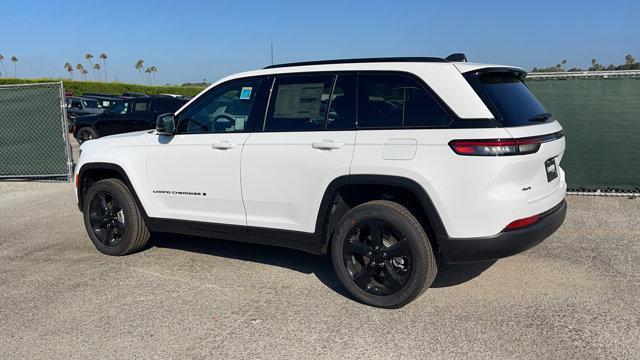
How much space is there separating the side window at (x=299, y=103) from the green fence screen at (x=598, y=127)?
459 cm

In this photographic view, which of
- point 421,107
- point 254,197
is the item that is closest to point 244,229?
point 254,197

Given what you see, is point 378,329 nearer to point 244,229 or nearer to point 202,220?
point 244,229

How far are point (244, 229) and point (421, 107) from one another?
1859 millimetres

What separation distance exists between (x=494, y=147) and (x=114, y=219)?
381cm

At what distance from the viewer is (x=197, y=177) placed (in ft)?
15.1

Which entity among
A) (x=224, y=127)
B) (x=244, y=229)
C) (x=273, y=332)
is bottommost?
(x=273, y=332)

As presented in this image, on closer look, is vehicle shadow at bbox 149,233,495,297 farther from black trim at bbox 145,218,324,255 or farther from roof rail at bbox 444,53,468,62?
roof rail at bbox 444,53,468,62

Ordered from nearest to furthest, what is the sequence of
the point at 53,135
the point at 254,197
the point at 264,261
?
the point at 254,197, the point at 264,261, the point at 53,135

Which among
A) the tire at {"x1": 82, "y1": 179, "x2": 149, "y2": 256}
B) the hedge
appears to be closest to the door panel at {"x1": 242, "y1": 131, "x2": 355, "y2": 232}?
the tire at {"x1": 82, "y1": 179, "x2": 149, "y2": 256}

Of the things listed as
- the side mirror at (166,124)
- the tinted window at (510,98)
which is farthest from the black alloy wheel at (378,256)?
the side mirror at (166,124)

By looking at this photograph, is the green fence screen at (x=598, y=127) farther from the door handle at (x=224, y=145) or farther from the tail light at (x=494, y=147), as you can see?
the door handle at (x=224, y=145)

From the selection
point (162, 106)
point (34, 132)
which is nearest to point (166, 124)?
point (34, 132)

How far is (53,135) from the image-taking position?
9.58m

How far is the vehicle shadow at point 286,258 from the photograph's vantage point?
4452 millimetres
